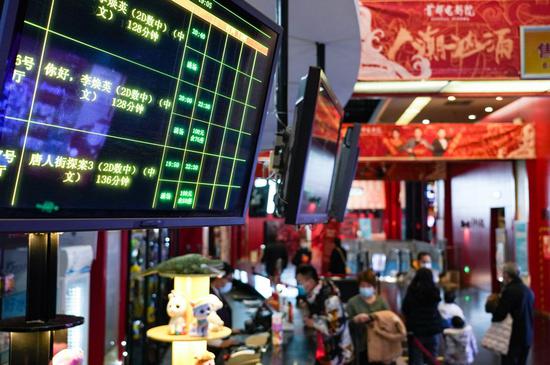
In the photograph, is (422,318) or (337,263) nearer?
(422,318)

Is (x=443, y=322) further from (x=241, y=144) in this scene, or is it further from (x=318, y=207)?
(x=241, y=144)

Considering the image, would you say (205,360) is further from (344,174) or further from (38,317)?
(344,174)

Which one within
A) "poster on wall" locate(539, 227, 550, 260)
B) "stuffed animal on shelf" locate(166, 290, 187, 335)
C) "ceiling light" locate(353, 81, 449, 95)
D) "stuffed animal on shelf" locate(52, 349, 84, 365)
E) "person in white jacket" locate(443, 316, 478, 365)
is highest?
"ceiling light" locate(353, 81, 449, 95)

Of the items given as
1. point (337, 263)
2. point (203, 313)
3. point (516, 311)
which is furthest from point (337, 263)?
point (203, 313)

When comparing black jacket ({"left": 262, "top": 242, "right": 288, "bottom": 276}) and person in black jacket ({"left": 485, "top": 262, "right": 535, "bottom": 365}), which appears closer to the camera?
person in black jacket ({"left": 485, "top": 262, "right": 535, "bottom": 365})

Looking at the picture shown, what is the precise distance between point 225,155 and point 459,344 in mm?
5786

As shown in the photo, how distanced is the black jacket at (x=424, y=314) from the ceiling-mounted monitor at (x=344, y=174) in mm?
3451

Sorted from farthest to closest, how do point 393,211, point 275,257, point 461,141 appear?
point 393,211, point 275,257, point 461,141

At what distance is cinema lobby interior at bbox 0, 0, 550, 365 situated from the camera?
1414 mm

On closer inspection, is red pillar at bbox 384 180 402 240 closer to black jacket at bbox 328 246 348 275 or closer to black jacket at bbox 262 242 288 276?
black jacket at bbox 262 242 288 276

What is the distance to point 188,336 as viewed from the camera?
10.3 feet

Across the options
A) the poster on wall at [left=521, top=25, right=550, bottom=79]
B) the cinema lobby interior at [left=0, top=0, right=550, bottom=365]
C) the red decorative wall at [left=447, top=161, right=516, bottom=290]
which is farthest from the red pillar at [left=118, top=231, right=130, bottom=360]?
the red decorative wall at [left=447, top=161, right=516, bottom=290]

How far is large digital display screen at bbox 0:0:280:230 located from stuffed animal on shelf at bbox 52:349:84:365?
37 centimetres

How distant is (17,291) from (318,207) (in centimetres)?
Result: 272
